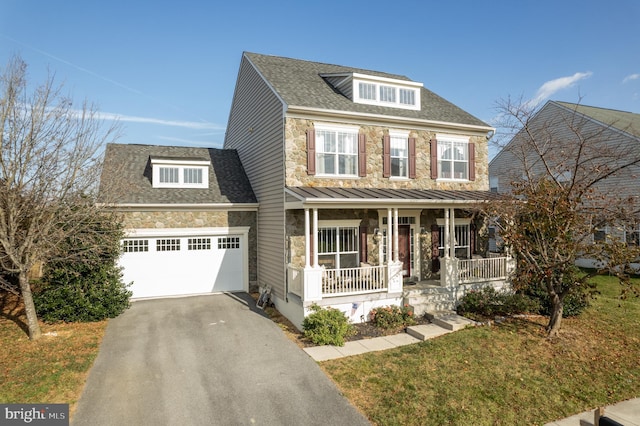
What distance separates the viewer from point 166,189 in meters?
14.6

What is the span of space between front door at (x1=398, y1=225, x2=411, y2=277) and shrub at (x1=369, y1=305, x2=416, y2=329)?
3003 millimetres

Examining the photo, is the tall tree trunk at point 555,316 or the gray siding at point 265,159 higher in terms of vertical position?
the gray siding at point 265,159

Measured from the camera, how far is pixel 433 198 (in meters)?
12.3

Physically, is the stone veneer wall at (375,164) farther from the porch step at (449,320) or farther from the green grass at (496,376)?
the green grass at (496,376)

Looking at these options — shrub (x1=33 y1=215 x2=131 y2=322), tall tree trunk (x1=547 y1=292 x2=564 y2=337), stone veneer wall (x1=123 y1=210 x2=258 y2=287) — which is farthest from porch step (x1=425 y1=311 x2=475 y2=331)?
shrub (x1=33 y1=215 x2=131 y2=322)

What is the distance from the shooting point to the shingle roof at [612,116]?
68.7 feet

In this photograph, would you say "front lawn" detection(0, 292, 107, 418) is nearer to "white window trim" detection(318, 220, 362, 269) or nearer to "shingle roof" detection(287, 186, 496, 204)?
"shingle roof" detection(287, 186, 496, 204)

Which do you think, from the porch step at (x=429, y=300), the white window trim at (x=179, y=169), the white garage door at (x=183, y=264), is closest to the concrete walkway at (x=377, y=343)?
the porch step at (x=429, y=300)

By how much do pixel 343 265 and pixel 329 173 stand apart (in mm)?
3325

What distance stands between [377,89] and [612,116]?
18.7m

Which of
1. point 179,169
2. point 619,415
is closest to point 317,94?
point 179,169

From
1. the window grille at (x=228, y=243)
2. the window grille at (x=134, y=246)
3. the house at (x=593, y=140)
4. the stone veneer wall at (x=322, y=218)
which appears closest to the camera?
the stone veneer wall at (x=322, y=218)

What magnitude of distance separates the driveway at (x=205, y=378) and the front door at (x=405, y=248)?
579cm

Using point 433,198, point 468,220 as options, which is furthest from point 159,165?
point 468,220
